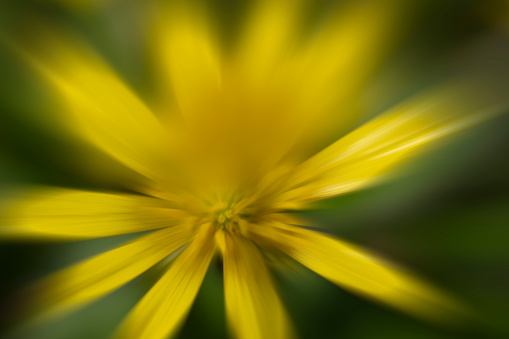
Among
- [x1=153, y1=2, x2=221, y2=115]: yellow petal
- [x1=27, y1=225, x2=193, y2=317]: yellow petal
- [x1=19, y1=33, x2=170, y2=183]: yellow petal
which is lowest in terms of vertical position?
[x1=27, y1=225, x2=193, y2=317]: yellow petal

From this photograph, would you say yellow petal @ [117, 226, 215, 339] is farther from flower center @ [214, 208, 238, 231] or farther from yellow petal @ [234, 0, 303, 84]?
yellow petal @ [234, 0, 303, 84]

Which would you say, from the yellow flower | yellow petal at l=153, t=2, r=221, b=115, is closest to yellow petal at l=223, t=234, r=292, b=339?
the yellow flower

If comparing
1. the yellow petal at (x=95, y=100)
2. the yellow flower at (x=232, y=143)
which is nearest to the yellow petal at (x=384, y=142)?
the yellow flower at (x=232, y=143)

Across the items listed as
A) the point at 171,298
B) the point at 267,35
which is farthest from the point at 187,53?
the point at 171,298

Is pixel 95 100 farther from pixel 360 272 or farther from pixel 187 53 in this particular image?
pixel 360 272

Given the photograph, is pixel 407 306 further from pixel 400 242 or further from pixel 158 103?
pixel 158 103

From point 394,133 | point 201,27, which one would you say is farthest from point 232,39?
point 394,133

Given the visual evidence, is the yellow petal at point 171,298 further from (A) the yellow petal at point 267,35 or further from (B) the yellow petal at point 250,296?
(A) the yellow petal at point 267,35
